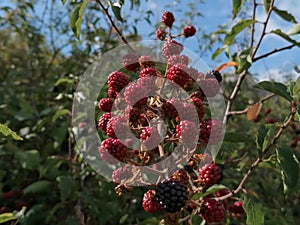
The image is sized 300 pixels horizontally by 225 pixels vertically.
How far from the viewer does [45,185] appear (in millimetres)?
2992

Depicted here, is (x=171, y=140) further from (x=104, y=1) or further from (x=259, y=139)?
(x=104, y=1)

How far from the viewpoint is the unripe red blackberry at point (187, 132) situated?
1110mm

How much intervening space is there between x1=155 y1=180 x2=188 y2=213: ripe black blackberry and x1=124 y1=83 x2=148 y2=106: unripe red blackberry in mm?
229

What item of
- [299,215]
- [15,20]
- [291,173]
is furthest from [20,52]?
[291,173]

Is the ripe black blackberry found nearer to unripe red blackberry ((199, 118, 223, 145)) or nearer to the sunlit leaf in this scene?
unripe red blackberry ((199, 118, 223, 145))

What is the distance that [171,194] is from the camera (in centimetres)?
103

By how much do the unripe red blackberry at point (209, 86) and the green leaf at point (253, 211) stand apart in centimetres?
43

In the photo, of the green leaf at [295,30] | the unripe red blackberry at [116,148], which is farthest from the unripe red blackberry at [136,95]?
the green leaf at [295,30]

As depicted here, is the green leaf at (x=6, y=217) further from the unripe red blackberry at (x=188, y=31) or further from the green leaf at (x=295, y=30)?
the green leaf at (x=295, y=30)

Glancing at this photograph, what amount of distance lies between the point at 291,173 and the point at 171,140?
0.51 m

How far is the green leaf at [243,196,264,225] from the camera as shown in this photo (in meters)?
1.44

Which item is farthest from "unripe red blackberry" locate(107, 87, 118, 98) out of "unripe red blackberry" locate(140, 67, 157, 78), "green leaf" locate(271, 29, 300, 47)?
"green leaf" locate(271, 29, 300, 47)

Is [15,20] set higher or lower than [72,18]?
higher

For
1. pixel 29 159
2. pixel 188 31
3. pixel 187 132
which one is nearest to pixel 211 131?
pixel 187 132
